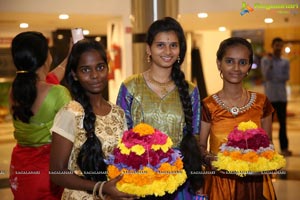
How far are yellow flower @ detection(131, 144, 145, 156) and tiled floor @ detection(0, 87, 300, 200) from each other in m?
2.10

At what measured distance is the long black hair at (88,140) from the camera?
95.1 inches

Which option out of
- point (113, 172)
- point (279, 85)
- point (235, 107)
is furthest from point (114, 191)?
point (279, 85)

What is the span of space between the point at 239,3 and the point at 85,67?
583 cm

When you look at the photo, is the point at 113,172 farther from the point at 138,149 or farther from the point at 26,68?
the point at 26,68

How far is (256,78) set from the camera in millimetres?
17312

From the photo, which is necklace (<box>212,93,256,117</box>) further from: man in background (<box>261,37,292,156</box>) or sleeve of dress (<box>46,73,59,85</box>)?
man in background (<box>261,37,292,156</box>)

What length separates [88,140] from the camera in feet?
7.95

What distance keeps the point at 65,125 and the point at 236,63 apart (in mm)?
1376

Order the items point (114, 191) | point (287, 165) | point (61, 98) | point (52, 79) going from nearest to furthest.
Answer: point (114, 191), point (61, 98), point (52, 79), point (287, 165)

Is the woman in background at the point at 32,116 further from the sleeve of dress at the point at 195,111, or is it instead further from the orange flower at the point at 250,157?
the orange flower at the point at 250,157

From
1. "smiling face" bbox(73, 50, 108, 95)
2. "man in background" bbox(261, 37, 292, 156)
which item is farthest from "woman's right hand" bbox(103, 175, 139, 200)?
"man in background" bbox(261, 37, 292, 156)

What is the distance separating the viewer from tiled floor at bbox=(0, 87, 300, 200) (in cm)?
576

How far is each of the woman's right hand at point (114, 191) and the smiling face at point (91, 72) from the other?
0.53 m

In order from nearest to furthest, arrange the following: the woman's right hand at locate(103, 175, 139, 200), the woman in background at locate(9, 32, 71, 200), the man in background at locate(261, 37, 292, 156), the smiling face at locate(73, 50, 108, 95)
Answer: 1. the woman's right hand at locate(103, 175, 139, 200)
2. the smiling face at locate(73, 50, 108, 95)
3. the woman in background at locate(9, 32, 71, 200)
4. the man in background at locate(261, 37, 292, 156)
